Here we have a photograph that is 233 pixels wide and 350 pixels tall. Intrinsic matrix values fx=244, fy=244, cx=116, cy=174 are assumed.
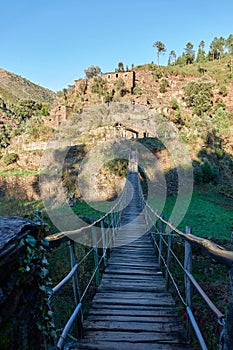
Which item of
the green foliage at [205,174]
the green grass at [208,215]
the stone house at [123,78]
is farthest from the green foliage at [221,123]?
the stone house at [123,78]

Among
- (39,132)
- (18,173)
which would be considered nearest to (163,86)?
(39,132)

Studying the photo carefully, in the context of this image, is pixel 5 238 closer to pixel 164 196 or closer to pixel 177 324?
pixel 177 324

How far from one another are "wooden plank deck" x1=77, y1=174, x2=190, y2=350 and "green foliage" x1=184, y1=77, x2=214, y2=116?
31800mm

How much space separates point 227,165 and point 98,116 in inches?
562

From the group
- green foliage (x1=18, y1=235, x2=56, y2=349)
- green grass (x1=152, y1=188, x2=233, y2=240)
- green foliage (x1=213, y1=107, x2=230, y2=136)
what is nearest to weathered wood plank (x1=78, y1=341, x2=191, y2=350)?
green foliage (x1=18, y1=235, x2=56, y2=349)

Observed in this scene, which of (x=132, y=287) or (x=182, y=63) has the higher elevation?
(x=182, y=63)

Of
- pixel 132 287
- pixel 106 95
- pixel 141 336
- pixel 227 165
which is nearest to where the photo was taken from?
pixel 141 336

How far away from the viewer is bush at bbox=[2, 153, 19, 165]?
2369 centimetres

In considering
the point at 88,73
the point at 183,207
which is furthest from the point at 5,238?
the point at 88,73

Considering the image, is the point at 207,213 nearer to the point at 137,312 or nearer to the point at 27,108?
the point at 137,312

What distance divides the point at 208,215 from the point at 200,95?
2723 centimetres

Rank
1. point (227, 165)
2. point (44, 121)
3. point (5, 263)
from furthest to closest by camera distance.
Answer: point (44, 121)
point (227, 165)
point (5, 263)

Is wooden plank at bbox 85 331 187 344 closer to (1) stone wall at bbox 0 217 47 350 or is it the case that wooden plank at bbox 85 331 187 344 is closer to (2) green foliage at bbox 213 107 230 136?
(1) stone wall at bbox 0 217 47 350

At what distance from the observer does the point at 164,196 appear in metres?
16.0
